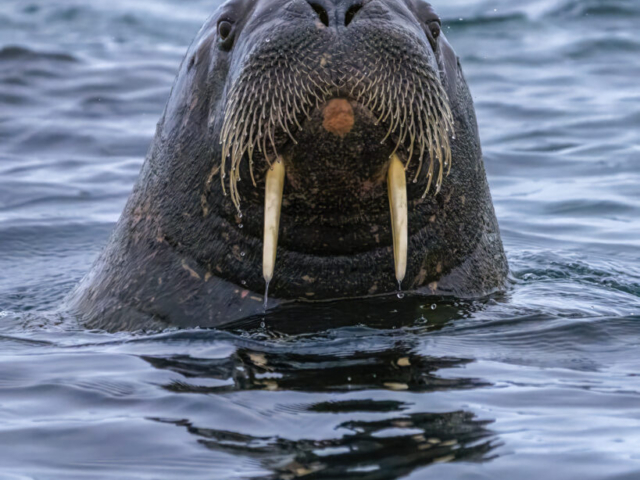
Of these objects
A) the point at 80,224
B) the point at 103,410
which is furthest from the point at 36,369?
the point at 80,224

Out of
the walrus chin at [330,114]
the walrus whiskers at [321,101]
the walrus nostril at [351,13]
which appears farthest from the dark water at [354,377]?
the walrus nostril at [351,13]

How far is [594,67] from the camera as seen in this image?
16.7 metres

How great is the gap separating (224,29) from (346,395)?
2262 mm

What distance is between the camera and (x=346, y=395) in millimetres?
4359

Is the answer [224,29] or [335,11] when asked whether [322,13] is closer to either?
[335,11]

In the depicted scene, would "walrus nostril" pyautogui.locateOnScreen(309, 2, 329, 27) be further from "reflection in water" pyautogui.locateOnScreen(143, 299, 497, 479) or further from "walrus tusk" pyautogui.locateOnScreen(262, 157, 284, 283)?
"reflection in water" pyautogui.locateOnScreen(143, 299, 497, 479)

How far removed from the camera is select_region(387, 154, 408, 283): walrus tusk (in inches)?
204

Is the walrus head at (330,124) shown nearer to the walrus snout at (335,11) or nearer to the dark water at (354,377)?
the walrus snout at (335,11)

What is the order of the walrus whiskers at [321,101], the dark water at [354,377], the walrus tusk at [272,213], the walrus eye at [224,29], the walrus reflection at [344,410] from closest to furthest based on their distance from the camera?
1. the walrus reflection at [344,410]
2. the dark water at [354,377]
3. the walrus whiskers at [321,101]
4. the walrus tusk at [272,213]
5. the walrus eye at [224,29]

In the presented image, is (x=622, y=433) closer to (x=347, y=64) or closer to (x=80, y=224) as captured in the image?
(x=347, y=64)

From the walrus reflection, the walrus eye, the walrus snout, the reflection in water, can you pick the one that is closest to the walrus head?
the walrus snout

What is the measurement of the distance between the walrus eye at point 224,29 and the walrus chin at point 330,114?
678 mm

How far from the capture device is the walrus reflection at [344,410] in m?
3.67

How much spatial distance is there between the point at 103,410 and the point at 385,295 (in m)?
1.77
